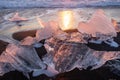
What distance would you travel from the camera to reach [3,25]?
56.9 inches

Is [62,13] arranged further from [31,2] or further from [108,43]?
[108,43]

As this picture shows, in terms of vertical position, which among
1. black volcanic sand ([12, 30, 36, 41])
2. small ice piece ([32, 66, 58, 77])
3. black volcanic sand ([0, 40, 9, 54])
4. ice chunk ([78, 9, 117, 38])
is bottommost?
black volcanic sand ([12, 30, 36, 41])

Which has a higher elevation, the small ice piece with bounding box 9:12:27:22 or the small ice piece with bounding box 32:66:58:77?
the small ice piece with bounding box 32:66:58:77

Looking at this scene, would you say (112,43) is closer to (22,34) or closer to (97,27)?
(97,27)

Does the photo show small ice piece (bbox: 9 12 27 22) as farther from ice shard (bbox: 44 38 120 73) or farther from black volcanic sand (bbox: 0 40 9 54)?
ice shard (bbox: 44 38 120 73)

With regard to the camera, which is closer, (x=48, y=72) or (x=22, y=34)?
(x=48, y=72)

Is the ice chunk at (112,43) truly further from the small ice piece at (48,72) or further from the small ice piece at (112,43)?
the small ice piece at (48,72)

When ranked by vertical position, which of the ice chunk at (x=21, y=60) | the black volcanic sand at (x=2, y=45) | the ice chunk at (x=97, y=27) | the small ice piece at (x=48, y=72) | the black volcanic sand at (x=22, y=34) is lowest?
the black volcanic sand at (x=22, y=34)

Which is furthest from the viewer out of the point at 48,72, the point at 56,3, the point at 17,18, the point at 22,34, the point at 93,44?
the point at 56,3

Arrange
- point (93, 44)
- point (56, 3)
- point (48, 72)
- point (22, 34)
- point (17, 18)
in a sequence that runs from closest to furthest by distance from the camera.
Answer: point (48, 72)
point (93, 44)
point (22, 34)
point (17, 18)
point (56, 3)

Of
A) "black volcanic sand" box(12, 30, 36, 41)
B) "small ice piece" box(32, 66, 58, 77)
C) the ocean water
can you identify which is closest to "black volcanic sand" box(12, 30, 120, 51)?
"black volcanic sand" box(12, 30, 36, 41)

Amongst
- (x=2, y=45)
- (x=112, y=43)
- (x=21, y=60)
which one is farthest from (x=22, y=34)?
(x=112, y=43)

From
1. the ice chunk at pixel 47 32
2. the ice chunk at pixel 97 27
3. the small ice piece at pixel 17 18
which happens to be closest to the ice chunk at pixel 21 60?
the ice chunk at pixel 47 32

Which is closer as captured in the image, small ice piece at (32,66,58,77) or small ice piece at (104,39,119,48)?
small ice piece at (32,66,58,77)
